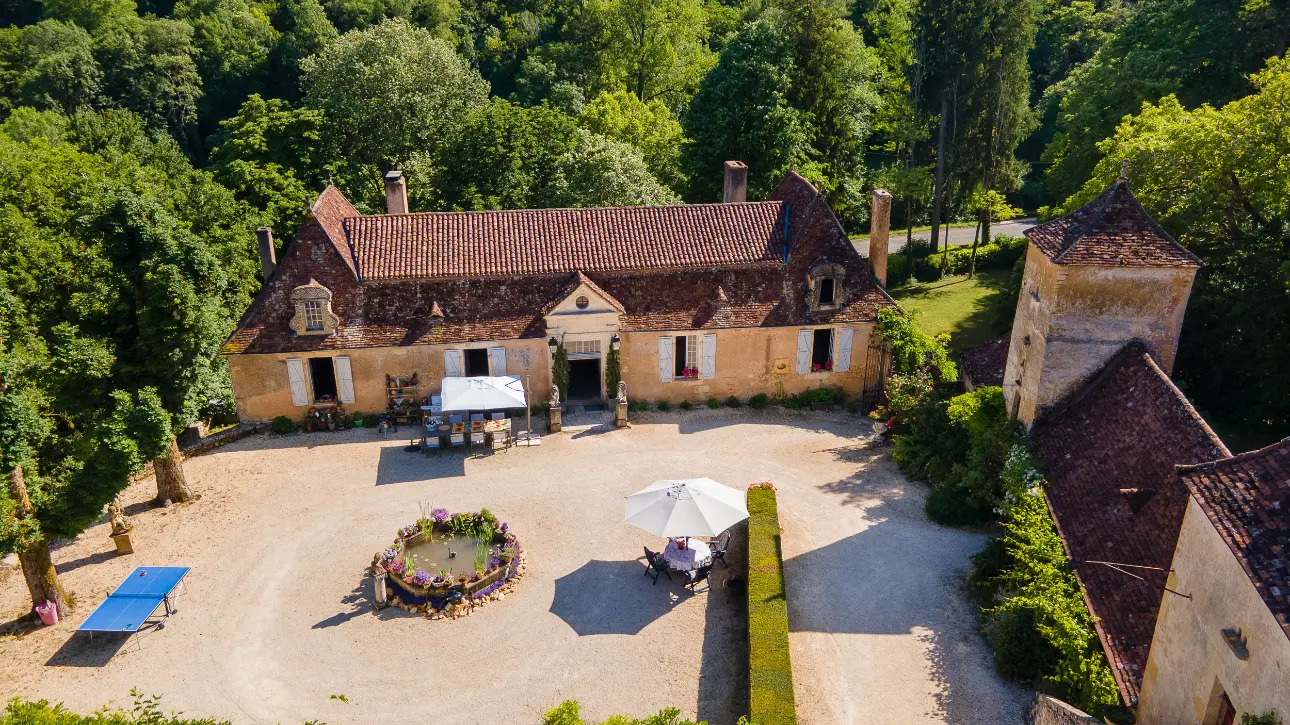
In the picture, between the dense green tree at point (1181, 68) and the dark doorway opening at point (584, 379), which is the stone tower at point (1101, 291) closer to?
the dark doorway opening at point (584, 379)

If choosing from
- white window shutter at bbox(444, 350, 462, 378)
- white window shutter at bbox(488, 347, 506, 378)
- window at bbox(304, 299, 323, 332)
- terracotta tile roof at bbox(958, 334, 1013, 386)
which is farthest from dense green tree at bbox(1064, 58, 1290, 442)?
window at bbox(304, 299, 323, 332)

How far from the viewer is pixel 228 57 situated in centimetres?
7156

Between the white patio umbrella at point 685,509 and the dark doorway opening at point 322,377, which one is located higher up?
the dark doorway opening at point 322,377

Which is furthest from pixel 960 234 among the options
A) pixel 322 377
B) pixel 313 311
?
pixel 313 311

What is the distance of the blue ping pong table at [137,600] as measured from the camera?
67.8ft

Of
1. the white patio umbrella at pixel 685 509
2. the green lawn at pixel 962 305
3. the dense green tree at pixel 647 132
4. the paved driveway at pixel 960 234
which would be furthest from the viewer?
the paved driveway at pixel 960 234

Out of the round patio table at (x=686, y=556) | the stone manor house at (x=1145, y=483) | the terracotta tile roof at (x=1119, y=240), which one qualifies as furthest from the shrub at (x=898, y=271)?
the round patio table at (x=686, y=556)

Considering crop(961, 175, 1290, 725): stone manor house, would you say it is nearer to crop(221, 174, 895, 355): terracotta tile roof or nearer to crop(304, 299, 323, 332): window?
crop(221, 174, 895, 355): terracotta tile roof

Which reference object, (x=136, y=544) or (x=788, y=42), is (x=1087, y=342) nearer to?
(x=136, y=544)

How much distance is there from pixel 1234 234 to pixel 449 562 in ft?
89.5

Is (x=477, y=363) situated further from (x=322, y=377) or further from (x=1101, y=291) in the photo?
(x=1101, y=291)

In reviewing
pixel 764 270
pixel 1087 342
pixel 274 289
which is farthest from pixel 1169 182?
pixel 274 289

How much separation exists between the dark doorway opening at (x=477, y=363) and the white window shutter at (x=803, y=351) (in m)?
11.8

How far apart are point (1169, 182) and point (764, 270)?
1421 cm
